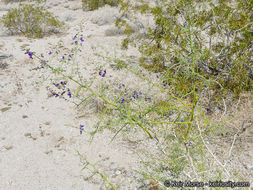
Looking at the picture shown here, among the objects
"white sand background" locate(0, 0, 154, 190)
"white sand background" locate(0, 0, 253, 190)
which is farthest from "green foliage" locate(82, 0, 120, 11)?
"white sand background" locate(0, 0, 154, 190)

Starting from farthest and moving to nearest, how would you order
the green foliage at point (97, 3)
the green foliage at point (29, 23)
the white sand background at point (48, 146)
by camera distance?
the green foliage at point (97, 3) → the green foliage at point (29, 23) → the white sand background at point (48, 146)

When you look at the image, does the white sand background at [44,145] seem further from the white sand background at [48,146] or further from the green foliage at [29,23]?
the green foliage at [29,23]

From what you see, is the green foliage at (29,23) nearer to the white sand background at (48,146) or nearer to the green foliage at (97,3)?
the white sand background at (48,146)

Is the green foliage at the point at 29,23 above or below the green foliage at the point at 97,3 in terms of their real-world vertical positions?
below

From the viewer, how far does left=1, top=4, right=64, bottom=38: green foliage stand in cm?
666

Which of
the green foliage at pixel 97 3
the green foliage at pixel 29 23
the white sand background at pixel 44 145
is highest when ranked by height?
the green foliage at pixel 97 3

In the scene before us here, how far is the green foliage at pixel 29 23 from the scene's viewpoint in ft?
21.8

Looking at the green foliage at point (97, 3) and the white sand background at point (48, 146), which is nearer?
the white sand background at point (48, 146)

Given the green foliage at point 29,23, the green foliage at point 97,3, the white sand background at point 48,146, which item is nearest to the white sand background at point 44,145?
the white sand background at point 48,146

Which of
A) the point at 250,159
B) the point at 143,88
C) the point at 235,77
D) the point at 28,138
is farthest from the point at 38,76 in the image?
the point at 250,159

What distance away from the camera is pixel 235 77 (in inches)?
129

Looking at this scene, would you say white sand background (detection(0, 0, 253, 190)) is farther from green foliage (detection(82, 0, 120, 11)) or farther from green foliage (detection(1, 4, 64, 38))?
green foliage (detection(82, 0, 120, 11))

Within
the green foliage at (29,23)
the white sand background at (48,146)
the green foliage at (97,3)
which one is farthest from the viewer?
the green foliage at (97,3)

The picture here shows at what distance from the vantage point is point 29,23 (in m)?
6.78
